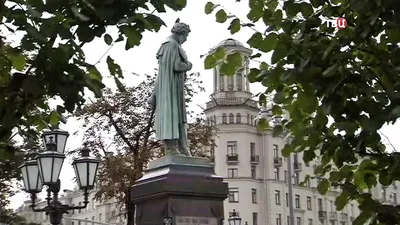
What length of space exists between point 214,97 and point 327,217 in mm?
16018

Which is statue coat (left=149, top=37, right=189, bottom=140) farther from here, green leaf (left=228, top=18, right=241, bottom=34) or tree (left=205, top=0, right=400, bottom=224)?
green leaf (left=228, top=18, right=241, bottom=34)

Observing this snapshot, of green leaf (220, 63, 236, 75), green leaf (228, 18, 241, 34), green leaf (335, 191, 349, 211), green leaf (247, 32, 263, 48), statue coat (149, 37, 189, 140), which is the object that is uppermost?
statue coat (149, 37, 189, 140)

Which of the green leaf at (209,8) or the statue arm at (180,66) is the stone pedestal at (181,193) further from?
the green leaf at (209,8)

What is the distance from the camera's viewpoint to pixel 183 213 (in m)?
10.5

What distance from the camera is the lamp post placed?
9.95m

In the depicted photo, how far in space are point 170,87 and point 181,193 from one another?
6.25 feet

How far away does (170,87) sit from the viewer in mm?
11664

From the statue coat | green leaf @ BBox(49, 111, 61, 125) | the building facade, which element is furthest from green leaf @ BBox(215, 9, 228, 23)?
the building facade

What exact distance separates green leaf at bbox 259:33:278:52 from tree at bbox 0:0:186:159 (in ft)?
2.61

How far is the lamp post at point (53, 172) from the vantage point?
32.6ft

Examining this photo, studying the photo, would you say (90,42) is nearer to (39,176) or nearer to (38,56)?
(38,56)

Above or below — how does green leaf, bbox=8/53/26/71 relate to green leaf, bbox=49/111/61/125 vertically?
above

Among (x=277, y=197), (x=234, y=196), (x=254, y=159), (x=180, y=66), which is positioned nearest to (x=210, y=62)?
(x=180, y=66)

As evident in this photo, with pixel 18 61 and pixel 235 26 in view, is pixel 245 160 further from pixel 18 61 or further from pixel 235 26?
pixel 18 61
